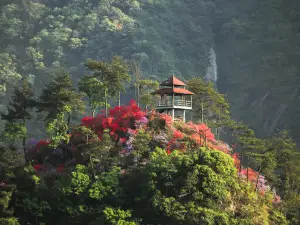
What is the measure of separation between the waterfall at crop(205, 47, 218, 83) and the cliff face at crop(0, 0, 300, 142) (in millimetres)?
437

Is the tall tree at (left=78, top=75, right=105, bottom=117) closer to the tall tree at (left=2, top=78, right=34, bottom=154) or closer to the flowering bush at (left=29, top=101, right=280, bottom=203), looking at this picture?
the flowering bush at (left=29, top=101, right=280, bottom=203)

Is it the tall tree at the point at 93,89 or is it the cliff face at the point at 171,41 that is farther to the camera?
the cliff face at the point at 171,41

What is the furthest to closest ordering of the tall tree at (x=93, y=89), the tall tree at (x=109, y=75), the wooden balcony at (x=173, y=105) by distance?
the wooden balcony at (x=173, y=105) → the tall tree at (x=109, y=75) → the tall tree at (x=93, y=89)

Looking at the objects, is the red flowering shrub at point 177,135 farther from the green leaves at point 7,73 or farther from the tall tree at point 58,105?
the green leaves at point 7,73

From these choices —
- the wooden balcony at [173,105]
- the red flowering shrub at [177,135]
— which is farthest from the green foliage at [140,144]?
the wooden balcony at [173,105]

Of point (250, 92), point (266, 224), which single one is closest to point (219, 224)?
point (266, 224)

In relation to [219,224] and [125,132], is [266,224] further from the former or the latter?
[125,132]

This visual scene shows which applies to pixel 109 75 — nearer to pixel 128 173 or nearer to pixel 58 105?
pixel 58 105

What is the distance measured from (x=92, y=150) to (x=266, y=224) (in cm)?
1680

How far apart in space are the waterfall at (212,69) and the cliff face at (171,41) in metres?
0.44

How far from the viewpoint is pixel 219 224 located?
36.4 metres

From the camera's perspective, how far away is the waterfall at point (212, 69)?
120 m

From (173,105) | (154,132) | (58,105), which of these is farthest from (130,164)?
(173,105)

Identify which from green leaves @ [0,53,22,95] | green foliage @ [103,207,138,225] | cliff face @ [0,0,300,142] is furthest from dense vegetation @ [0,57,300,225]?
green leaves @ [0,53,22,95]
